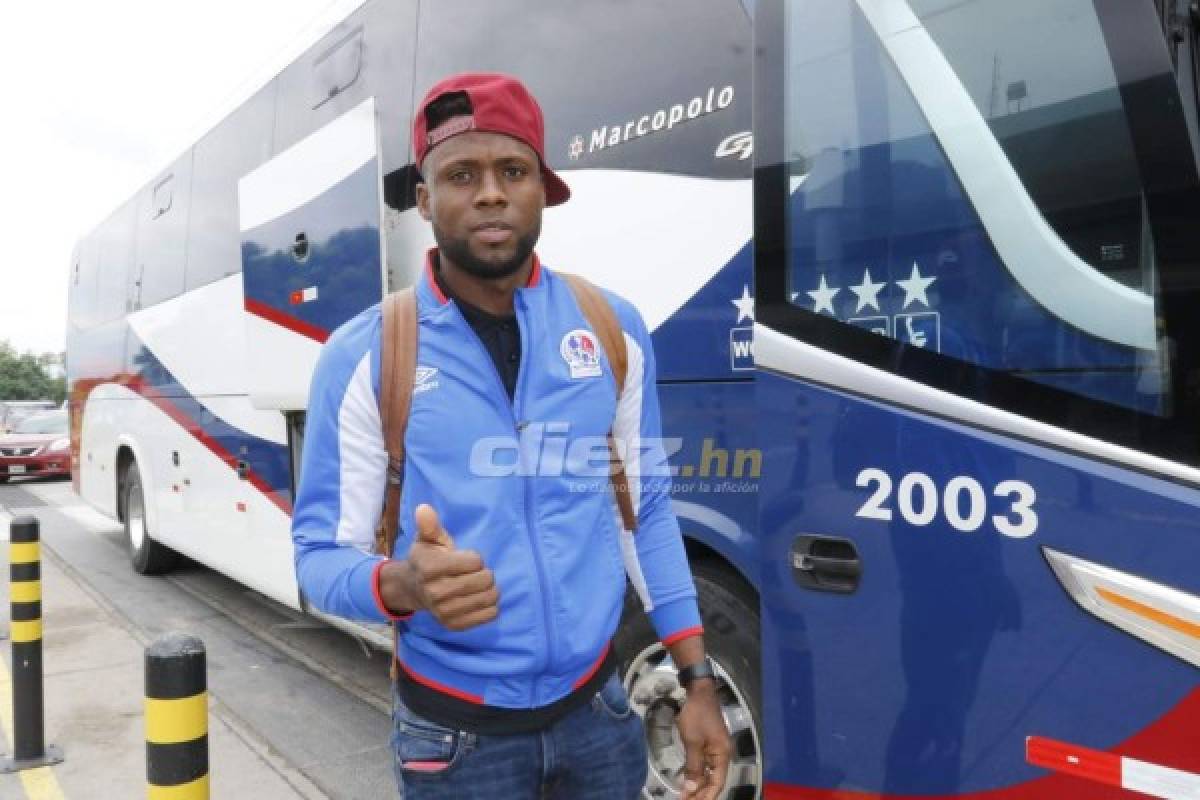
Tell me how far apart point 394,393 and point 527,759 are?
0.64 m

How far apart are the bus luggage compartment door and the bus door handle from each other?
215cm

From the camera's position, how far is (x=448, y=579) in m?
1.29

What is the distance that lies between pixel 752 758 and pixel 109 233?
8316 mm

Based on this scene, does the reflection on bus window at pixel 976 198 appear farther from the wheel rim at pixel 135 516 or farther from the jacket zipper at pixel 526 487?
the wheel rim at pixel 135 516

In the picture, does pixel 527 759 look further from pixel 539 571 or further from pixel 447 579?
pixel 447 579

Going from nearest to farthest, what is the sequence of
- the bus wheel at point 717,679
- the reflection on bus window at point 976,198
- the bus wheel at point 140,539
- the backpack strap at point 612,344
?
the backpack strap at point 612,344 → the reflection on bus window at point 976,198 → the bus wheel at point 717,679 → the bus wheel at point 140,539

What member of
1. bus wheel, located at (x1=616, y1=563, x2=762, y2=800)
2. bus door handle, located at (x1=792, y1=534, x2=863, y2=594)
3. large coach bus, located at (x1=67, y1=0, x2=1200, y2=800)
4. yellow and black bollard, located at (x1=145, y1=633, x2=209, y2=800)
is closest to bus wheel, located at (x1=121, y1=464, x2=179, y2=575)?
bus wheel, located at (x1=616, y1=563, x2=762, y2=800)

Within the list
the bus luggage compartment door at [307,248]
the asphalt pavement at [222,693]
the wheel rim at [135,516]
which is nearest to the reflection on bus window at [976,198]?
the bus luggage compartment door at [307,248]

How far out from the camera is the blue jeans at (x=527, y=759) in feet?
4.99

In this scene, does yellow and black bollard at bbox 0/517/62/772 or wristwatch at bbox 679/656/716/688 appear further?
yellow and black bollard at bbox 0/517/62/772

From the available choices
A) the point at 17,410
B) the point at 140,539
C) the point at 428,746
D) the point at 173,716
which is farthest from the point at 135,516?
the point at 17,410

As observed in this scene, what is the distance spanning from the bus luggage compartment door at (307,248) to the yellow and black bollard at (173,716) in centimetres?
199

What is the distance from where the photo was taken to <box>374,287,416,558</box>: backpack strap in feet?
4.90

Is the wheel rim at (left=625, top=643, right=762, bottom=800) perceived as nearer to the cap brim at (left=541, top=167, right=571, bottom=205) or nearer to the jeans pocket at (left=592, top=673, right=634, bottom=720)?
the jeans pocket at (left=592, top=673, right=634, bottom=720)
